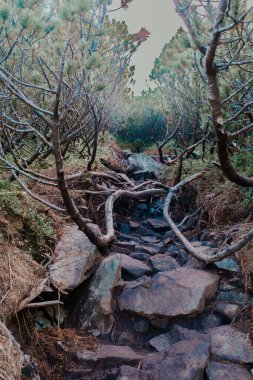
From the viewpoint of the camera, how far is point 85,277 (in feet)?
10.2

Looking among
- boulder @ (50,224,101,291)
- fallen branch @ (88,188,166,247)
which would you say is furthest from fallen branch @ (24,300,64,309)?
fallen branch @ (88,188,166,247)

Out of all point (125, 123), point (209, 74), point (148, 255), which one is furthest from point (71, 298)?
point (125, 123)

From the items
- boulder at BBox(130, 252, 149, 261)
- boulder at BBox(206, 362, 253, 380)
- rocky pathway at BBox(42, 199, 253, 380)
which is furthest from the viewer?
boulder at BBox(130, 252, 149, 261)

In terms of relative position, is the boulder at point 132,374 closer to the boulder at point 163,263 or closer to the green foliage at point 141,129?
the boulder at point 163,263

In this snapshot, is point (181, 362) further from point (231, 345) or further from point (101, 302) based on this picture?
point (101, 302)

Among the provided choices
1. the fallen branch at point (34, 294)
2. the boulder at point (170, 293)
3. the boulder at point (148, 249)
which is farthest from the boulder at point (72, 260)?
the boulder at point (148, 249)

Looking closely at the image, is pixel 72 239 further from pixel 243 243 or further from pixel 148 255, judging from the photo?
pixel 243 243

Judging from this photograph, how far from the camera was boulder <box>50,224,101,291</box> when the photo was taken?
9.62ft

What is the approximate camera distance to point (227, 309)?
2885 mm


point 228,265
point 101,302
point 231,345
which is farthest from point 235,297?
point 101,302

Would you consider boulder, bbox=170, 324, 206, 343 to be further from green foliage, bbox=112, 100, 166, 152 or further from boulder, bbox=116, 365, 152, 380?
green foliage, bbox=112, 100, 166, 152

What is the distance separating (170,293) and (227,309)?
466 mm

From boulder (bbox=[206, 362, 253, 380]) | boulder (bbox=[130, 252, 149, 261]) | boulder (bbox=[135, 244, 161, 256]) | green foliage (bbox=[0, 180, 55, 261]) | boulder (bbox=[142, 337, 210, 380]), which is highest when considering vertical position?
green foliage (bbox=[0, 180, 55, 261])

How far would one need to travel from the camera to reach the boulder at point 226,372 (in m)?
2.37
